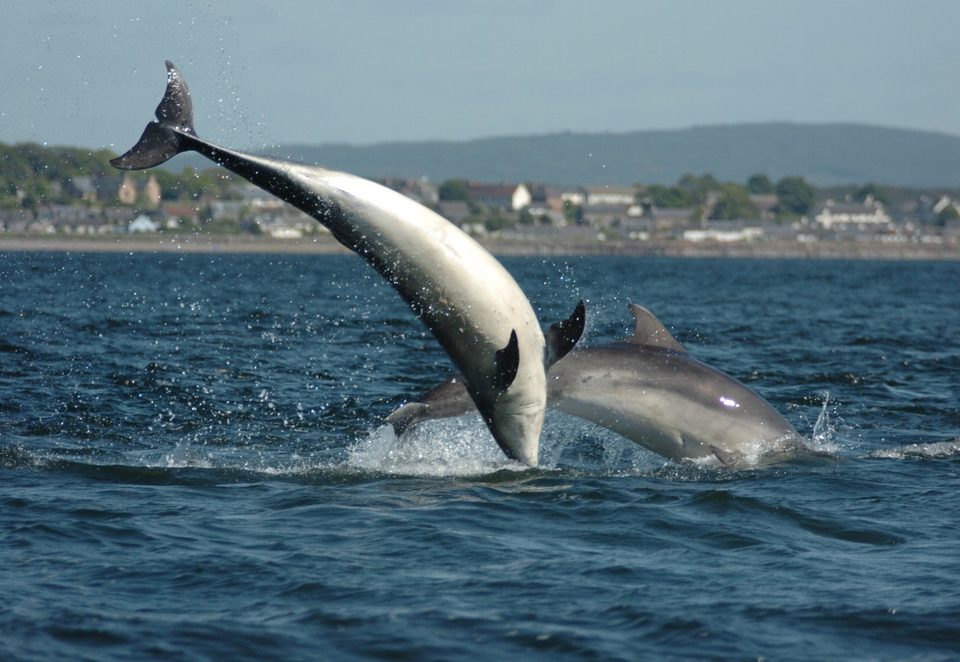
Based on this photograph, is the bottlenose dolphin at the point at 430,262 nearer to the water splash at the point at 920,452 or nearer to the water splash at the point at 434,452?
the water splash at the point at 434,452

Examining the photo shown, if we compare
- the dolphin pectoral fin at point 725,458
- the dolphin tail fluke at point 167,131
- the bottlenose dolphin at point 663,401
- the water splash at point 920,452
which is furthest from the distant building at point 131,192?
the dolphin tail fluke at point 167,131

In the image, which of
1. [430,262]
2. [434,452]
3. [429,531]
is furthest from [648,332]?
[429,531]

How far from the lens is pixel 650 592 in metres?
9.68

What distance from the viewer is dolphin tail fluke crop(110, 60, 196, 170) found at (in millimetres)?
10852

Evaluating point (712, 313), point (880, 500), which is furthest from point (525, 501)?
point (712, 313)

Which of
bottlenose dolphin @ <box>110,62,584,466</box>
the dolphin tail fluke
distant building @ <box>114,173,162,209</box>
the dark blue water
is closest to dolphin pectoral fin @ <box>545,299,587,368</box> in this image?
bottlenose dolphin @ <box>110,62,584,466</box>

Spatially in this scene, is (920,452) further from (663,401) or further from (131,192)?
(131,192)

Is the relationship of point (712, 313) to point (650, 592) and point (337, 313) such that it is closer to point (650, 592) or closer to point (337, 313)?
point (337, 313)

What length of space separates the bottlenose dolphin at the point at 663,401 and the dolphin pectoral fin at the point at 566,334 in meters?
2.35

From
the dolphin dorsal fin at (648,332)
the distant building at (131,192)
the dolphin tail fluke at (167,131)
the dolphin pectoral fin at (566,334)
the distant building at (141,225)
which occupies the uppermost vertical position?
the dolphin tail fluke at (167,131)

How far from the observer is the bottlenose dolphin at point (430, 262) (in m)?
10.8

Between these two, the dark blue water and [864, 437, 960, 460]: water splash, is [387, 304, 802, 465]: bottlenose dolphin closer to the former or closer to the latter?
the dark blue water

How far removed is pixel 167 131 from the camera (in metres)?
10.9

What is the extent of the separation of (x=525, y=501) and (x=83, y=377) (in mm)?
11015
